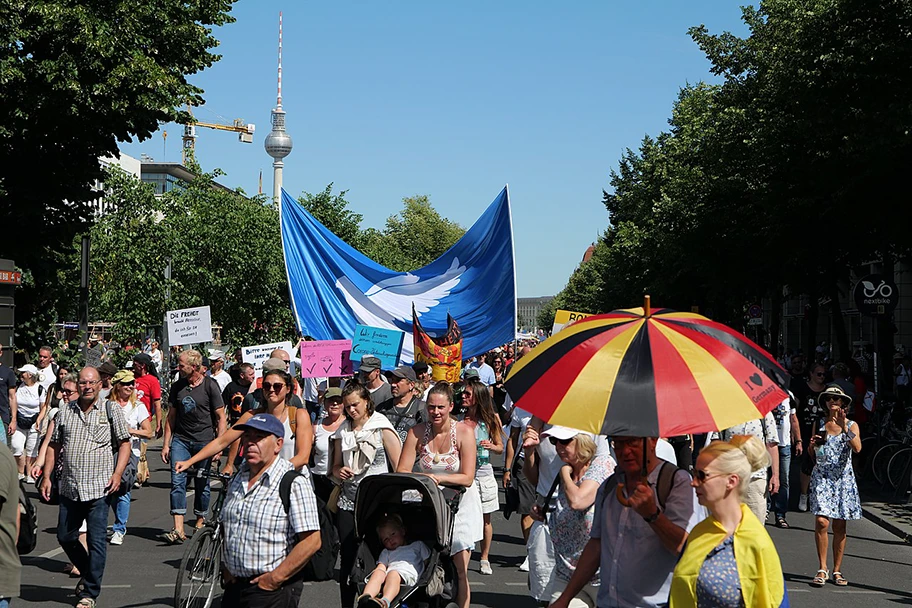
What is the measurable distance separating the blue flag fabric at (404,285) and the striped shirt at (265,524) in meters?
13.5

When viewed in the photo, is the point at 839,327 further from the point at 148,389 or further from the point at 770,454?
the point at 770,454

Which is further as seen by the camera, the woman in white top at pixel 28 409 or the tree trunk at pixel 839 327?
the tree trunk at pixel 839 327

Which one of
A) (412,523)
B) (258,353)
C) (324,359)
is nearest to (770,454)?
(412,523)

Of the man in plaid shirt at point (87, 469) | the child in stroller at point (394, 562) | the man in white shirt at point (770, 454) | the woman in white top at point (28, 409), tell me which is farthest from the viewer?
the woman in white top at point (28, 409)

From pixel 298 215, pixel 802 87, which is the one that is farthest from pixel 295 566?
pixel 802 87

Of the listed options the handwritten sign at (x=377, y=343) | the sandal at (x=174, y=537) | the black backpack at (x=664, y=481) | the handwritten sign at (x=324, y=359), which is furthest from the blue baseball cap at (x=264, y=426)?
the handwritten sign at (x=377, y=343)

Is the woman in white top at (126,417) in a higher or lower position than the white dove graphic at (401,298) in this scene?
lower

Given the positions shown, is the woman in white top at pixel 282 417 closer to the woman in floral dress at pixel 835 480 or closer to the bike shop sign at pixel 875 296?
the woman in floral dress at pixel 835 480

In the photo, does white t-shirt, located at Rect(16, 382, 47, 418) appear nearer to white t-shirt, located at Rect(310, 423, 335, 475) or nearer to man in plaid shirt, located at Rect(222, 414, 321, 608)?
white t-shirt, located at Rect(310, 423, 335, 475)

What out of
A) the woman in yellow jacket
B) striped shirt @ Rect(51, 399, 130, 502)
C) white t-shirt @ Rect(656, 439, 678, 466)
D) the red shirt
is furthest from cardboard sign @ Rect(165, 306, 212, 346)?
the woman in yellow jacket

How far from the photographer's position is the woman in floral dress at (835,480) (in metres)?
10.1

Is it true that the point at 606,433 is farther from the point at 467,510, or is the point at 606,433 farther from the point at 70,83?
the point at 70,83

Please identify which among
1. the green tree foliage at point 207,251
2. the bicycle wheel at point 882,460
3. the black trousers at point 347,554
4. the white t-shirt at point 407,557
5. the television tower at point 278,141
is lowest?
the bicycle wheel at point 882,460

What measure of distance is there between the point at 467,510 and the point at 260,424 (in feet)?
9.86
